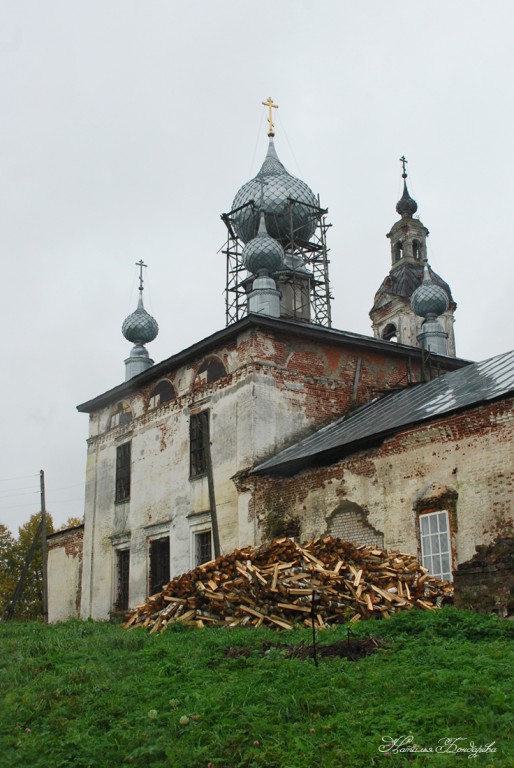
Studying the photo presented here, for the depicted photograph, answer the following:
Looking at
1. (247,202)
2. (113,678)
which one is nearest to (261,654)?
(113,678)

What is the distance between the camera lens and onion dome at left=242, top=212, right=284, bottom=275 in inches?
870

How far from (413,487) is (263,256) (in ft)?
31.4

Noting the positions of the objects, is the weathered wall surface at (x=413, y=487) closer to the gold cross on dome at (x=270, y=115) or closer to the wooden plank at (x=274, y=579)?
the wooden plank at (x=274, y=579)

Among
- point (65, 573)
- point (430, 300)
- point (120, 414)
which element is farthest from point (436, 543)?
point (65, 573)

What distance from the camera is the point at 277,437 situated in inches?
720

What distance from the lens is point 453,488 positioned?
1344 centimetres

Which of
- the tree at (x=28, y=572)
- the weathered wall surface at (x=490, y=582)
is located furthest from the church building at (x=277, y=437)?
the tree at (x=28, y=572)

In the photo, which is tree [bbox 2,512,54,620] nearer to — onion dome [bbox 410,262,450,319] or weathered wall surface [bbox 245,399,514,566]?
onion dome [bbox 410,262,450,319]

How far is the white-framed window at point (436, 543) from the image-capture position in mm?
13320

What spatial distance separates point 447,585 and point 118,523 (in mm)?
11767

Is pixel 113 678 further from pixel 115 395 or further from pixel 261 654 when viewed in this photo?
pixel 115 395

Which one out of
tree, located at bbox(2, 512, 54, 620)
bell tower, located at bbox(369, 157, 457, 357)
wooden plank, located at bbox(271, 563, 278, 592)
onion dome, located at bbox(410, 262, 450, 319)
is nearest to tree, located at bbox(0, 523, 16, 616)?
tree, located at bbox(2, 512, 54, 620)

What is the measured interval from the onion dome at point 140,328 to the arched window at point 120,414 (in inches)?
119

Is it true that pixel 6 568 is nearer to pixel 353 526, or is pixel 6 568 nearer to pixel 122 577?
pixel 122 577
